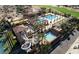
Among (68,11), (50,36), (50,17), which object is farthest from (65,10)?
(50,36)

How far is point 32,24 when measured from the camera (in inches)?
118

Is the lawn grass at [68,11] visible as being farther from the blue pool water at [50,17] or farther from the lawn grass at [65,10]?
the blue pool water at [50,17]

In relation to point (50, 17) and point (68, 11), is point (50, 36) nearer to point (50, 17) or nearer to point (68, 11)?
point (50, 17)

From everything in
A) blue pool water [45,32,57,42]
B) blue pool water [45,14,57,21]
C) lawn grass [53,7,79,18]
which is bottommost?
A: blue pool water [45,32,57,42]

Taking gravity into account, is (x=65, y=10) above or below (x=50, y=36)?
above

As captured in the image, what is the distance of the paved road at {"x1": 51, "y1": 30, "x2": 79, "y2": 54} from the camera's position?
→ 9.46 feet

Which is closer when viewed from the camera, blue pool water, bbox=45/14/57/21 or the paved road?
the paved road

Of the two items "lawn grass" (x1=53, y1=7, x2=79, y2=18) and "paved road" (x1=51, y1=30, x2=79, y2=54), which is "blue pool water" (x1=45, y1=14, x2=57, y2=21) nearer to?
"lawn grass" (x1=53, y1=7, x2=79, y2=18)

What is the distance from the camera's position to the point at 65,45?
2.91 metres

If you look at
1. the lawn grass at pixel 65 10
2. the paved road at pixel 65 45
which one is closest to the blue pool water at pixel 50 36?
the paved road at pixel 65 45

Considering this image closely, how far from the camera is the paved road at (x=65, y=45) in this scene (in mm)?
2883

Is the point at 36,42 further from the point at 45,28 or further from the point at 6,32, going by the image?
the point at 6,32

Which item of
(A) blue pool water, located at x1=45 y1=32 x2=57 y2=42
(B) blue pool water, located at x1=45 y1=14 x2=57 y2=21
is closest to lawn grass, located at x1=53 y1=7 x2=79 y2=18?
(B) blue pool water, located at x1=45 y1=14 x2=57 y2=21
